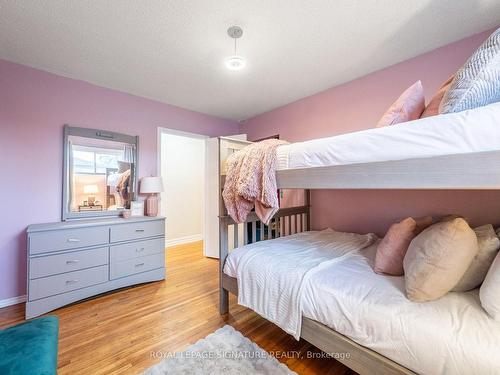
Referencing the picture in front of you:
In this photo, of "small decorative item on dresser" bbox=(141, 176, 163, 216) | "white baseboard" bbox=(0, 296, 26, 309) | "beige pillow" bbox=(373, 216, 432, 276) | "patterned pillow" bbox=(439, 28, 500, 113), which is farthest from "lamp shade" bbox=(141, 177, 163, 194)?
"patterned pillow" bbox=(439, 28, 500, 113)

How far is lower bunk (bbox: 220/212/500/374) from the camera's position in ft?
2.66

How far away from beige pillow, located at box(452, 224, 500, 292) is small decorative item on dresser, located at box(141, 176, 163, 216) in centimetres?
296

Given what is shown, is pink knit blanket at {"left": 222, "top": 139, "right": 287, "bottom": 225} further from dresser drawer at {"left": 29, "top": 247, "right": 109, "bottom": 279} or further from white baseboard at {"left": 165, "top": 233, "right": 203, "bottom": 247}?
white baseboard at {"left": 165, "top": 233, "right": 203, "bottom": 247}

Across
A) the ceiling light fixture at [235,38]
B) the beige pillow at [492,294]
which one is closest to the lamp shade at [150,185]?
the ceiling light fixture at [235,38]

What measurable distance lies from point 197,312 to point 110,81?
269cm

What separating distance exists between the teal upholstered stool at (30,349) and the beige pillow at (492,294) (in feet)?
5.65

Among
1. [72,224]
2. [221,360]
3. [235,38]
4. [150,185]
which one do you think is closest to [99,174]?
[150,185]

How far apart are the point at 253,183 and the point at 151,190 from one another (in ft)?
5.74

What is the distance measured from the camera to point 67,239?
2.08 m

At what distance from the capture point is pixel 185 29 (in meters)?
1.67

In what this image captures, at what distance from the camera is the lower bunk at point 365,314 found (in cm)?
81

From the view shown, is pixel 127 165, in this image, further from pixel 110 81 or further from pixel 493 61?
pixel 493 61

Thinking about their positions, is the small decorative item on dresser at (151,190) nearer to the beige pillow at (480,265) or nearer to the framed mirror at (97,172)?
the framed mirror at (97,172)

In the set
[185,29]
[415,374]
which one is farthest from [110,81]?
[415,374]
